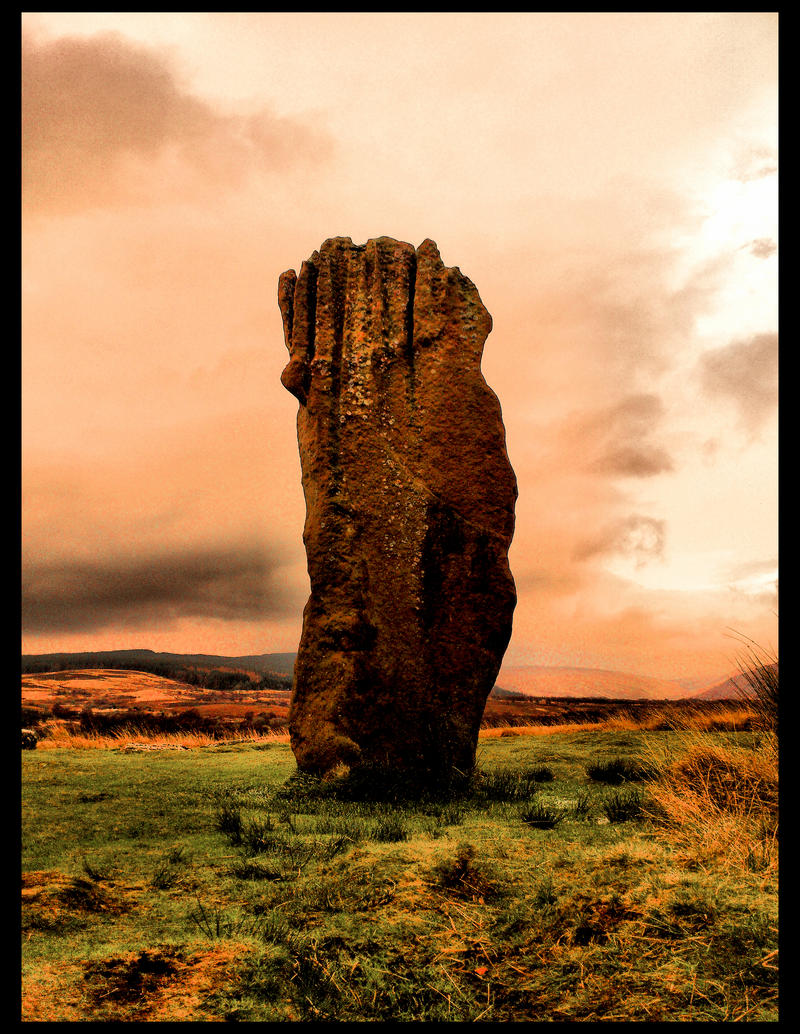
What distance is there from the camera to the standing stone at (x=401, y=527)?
6473 millimetres

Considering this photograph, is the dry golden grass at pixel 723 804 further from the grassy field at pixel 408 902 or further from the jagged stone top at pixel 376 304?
the jagged stone top at pixel 376 304

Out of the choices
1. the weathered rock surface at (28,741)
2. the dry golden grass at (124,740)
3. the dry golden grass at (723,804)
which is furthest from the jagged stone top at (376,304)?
the weathered rock surface at (28,741)

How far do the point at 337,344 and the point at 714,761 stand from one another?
5286 millimetres

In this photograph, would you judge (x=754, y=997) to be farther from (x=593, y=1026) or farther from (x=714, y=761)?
(x=714, y=761)

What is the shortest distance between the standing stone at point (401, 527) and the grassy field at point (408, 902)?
2.48 feet

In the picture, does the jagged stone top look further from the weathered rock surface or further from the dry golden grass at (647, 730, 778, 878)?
the weathered rock surface

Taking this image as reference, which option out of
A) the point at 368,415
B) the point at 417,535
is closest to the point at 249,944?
the point at 417,535

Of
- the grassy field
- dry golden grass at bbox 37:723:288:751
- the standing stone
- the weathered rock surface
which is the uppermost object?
the standing stone

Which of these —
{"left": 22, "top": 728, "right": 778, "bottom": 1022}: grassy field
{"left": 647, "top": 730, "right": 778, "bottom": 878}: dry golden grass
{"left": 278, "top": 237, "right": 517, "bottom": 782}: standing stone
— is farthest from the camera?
{"left": 278, "top": 237, "right": 517, "bottom": 782}: standing stone

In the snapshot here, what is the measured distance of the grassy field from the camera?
266 centimetres

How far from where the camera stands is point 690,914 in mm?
3219

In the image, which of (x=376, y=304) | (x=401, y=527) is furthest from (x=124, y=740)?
(x=376, y=304)

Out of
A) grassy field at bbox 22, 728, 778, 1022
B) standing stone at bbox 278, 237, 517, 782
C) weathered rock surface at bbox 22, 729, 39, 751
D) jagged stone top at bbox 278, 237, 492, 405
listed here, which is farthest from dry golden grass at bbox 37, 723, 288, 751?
jagged stone top at bbox 278, 237, 492, 405

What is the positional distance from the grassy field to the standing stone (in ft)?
2.48
